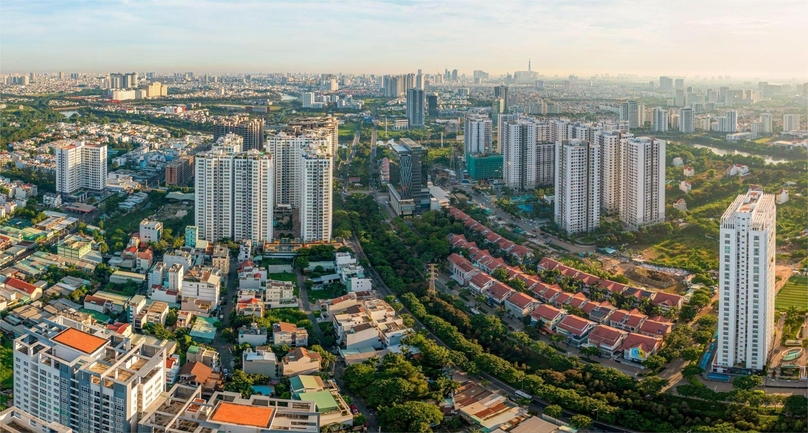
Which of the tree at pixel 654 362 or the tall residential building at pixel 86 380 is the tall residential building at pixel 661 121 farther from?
the tall residential building at pixel 86 380

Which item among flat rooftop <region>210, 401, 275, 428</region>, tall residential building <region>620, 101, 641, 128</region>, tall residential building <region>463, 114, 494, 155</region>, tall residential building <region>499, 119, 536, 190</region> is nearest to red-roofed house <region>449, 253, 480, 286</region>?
flat rooftop <region>210, 401, 275, 428</region>

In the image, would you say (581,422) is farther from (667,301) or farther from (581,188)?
(581,188)

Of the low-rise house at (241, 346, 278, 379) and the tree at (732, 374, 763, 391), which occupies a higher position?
the tree at (732, 374, 763, 391)

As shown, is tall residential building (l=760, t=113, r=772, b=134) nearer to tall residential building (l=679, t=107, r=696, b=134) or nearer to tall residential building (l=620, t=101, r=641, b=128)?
tall residential building (l=679, t=107, r=696, b=134)

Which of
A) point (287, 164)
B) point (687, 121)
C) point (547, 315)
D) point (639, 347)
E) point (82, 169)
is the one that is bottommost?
point (639, 347)

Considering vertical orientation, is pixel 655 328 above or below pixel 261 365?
above

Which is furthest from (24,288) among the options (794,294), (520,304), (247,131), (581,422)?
(794,294)
